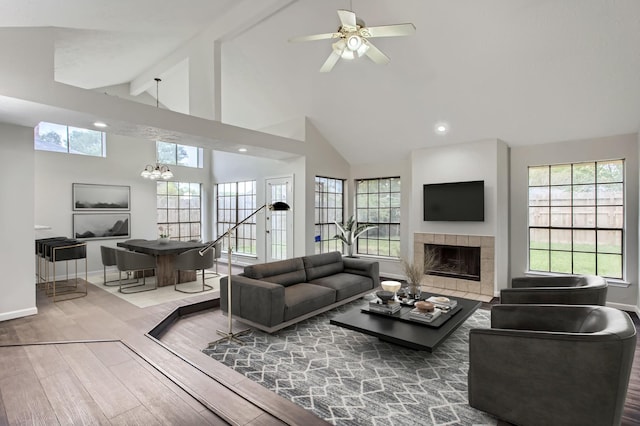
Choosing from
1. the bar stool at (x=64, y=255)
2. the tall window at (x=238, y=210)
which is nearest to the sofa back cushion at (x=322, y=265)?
the tall window at (x=238, y=210)

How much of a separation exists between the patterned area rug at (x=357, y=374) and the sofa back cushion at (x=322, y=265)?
1.16 meters

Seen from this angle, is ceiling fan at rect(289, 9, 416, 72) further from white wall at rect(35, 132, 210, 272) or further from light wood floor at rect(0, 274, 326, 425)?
white wall at rect(35, 132, 210, 272)

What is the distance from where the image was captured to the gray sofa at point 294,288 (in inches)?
145

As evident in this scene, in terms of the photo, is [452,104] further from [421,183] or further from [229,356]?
[229,356]

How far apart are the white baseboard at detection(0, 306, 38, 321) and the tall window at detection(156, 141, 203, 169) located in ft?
14.9

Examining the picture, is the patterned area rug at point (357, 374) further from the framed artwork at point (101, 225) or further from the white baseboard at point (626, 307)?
the framed artwork at point (101, 225)

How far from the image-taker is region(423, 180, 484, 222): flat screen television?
219 inches

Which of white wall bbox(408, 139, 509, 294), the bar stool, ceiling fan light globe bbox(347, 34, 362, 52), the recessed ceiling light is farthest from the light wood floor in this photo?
the recessed ceiling light

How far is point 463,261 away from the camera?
596cm

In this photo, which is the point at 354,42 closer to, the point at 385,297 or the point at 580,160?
the point at 385,297

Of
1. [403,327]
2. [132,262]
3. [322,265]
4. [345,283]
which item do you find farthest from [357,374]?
[132,262]

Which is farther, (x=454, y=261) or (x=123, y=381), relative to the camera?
(x=454, y=261)

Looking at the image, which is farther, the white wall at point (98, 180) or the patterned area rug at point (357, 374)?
the white wall at point (98, 180)

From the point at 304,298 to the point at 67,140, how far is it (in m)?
6.23
